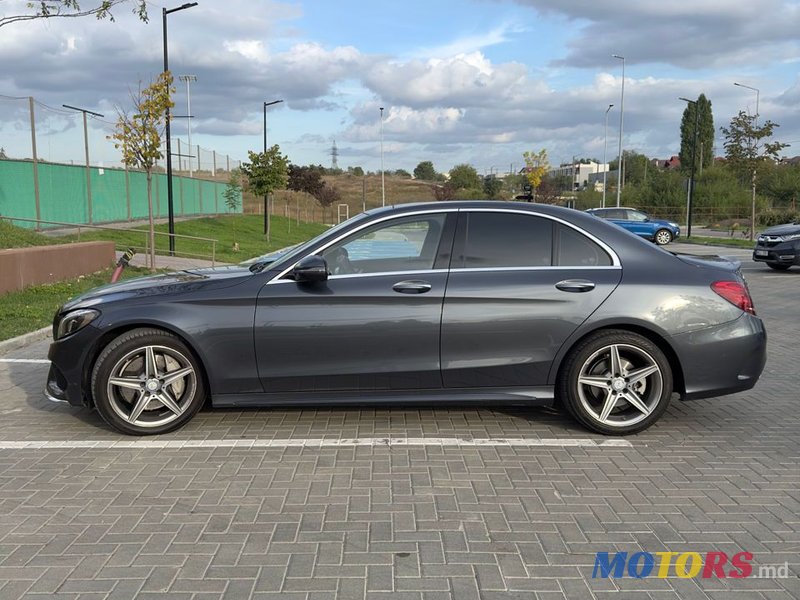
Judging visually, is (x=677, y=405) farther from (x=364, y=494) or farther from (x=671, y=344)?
(x=364, y=494)

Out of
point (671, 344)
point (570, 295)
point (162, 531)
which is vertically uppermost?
point (570, 295)

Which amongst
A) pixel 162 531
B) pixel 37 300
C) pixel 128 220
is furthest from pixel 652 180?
pixel 162 531

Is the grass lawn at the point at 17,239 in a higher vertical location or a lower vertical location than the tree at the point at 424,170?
lower

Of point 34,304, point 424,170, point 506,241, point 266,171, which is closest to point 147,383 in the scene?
point 506,241

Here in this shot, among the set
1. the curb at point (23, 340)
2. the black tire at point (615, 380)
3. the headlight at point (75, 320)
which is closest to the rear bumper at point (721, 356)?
the black tire at point (615, 380)

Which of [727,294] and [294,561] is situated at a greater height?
[727,294]

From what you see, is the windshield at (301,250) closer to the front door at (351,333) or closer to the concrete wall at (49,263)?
the front door at (351,333)

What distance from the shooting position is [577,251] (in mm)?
4883

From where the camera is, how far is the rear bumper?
187 inches

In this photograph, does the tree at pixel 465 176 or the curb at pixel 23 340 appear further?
the tree at pixel 465 176

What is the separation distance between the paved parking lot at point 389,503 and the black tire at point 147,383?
0.16 metres

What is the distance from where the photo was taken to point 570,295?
471 centimetres

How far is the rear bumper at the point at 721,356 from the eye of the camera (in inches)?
187

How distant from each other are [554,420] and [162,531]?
3.03 metres
